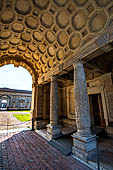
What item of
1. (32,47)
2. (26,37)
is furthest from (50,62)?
(26,37)

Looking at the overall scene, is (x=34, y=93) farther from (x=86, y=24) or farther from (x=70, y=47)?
(x=86, y=24)

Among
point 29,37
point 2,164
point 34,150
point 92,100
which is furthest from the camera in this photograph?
point 92,100

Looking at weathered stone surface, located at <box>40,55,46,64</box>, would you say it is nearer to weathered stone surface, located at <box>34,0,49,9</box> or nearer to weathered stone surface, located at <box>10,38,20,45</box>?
weathered stone surface, located at <box>10,38,20,45</box>

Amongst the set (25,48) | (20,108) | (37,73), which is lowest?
(20,108)

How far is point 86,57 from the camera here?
4.24m

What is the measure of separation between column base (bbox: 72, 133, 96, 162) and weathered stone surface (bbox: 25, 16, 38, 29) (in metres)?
6.32

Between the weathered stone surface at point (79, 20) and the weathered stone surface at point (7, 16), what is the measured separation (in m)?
3.14

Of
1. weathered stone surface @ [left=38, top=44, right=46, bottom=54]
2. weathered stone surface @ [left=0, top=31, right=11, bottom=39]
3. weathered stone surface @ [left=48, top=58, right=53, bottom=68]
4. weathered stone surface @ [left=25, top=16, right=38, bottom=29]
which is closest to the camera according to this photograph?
weathered stone surface @ [left=25, top=16, right=38, bottom=29]

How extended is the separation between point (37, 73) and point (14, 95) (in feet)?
101

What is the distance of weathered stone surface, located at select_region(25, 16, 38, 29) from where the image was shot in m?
4.80

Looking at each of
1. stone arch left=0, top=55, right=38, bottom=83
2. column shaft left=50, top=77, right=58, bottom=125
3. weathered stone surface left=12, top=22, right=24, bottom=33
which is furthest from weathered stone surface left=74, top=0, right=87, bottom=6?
stone arch left=0, top=55, right=38, bottom=83

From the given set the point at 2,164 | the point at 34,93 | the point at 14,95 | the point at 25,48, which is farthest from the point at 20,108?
the point at 2,164

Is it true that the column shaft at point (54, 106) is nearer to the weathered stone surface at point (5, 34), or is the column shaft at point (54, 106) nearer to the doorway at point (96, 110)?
the doorway at point (96, 110)

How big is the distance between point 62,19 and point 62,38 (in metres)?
0.93
